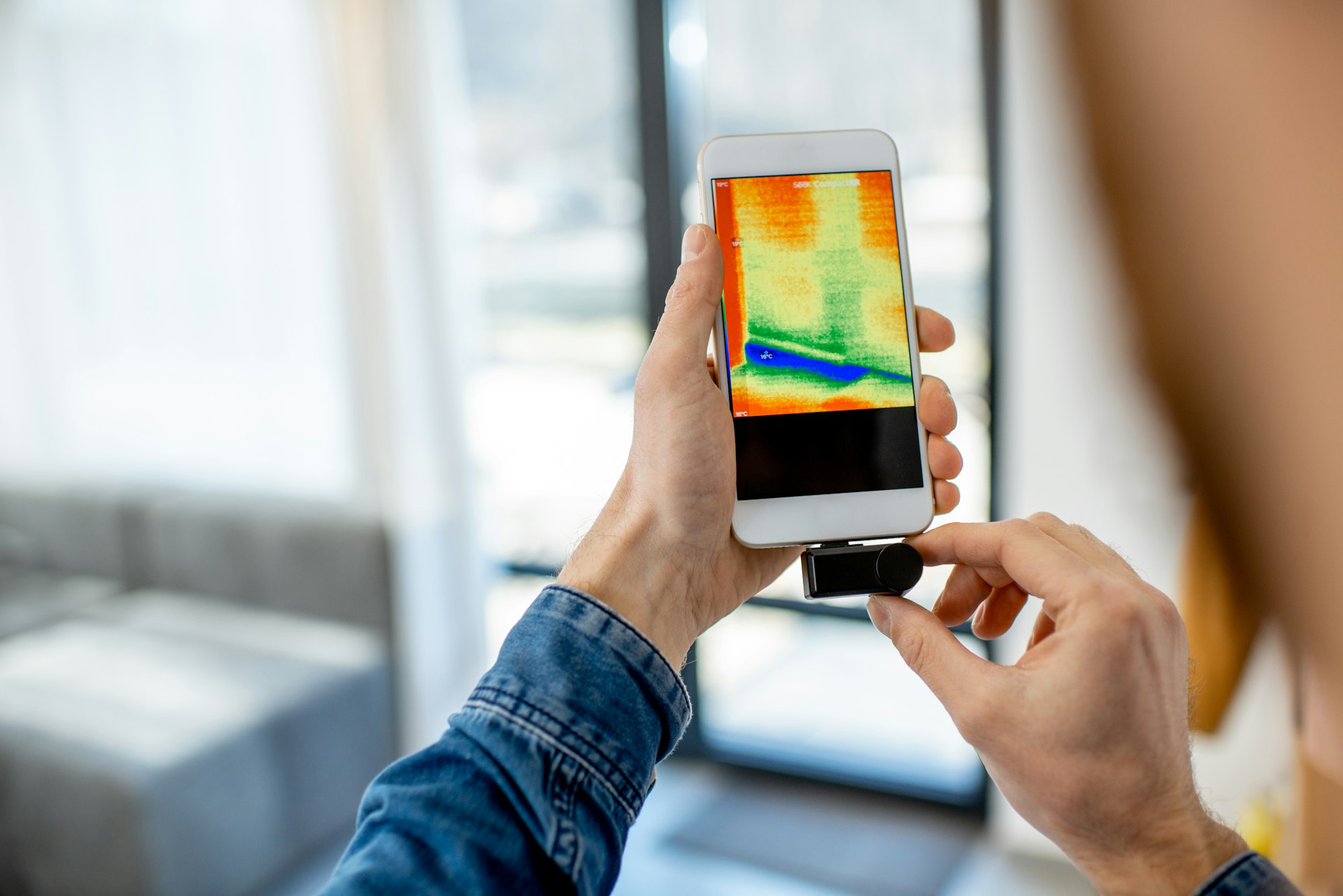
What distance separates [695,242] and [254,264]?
4.81 feet

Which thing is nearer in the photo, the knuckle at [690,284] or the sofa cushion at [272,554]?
the knuckle at [690,284]

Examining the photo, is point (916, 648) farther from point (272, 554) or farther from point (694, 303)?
point (272, 554)

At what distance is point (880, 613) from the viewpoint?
0.69m

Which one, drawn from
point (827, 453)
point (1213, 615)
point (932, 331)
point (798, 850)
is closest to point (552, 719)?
point (827, 453)

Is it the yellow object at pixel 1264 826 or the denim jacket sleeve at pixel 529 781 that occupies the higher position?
the denim jacket sleeve at pixel 529 781

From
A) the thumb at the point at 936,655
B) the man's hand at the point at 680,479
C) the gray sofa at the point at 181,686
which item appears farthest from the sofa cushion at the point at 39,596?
the thumb at the point at 936,655

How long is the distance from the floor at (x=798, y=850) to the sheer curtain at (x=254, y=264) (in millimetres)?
555

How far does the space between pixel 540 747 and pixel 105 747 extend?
1478mm

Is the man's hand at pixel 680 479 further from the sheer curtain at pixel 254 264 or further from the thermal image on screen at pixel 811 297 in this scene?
the sheer curtain at pixel 254 264

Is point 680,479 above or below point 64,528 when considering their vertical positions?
above

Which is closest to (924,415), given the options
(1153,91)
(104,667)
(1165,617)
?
(1165,617)

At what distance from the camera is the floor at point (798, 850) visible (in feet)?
5.30

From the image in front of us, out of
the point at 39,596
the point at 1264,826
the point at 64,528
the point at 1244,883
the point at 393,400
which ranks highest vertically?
the point at 393,400

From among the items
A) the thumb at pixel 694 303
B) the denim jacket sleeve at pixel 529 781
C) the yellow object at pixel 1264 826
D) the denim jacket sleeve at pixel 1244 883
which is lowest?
the yellow object at pixel 1264 826
